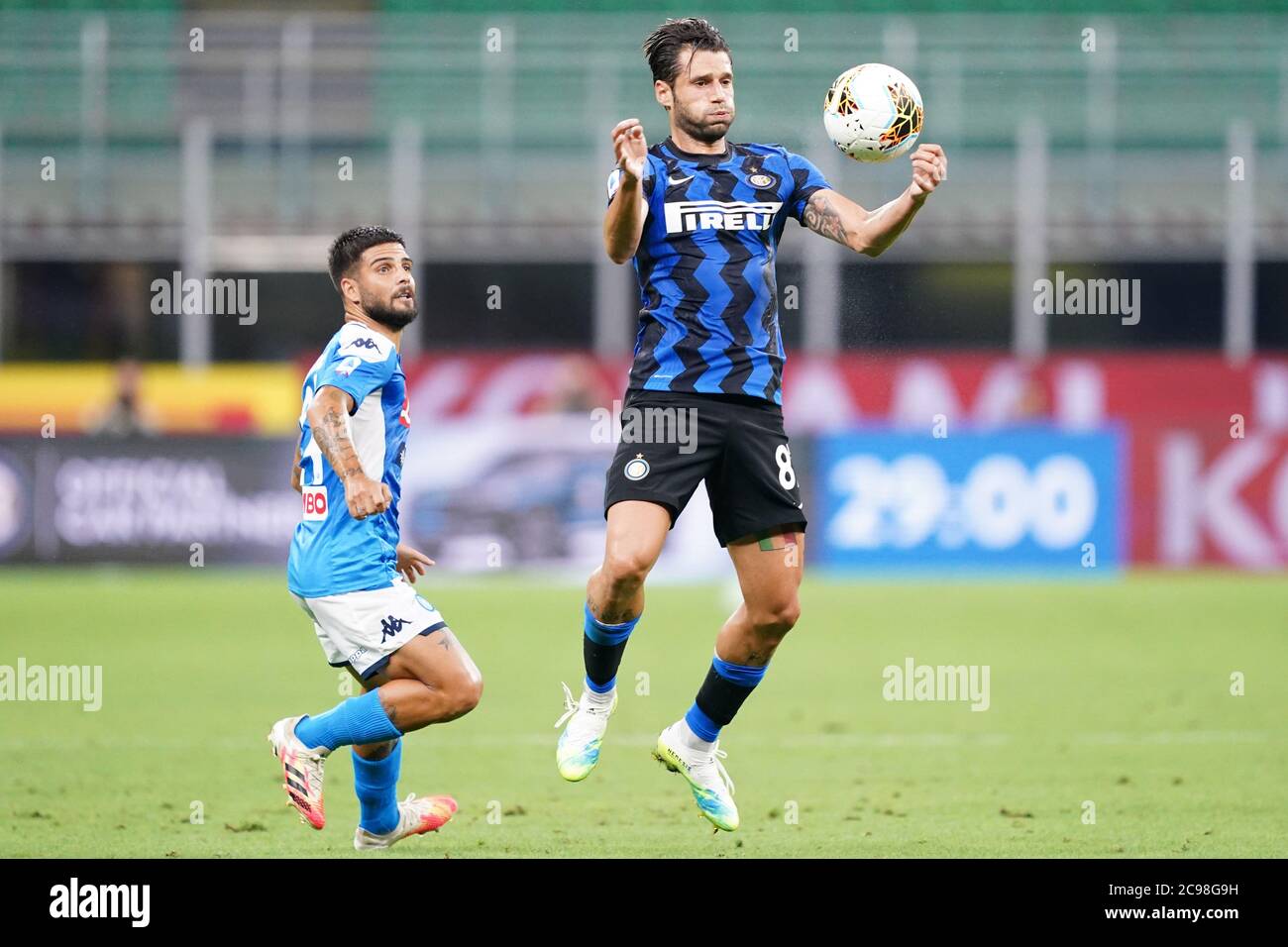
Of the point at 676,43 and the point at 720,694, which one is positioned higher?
the point at 676,43

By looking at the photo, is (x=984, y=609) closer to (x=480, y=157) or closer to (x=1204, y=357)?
(x=1204, y=357)

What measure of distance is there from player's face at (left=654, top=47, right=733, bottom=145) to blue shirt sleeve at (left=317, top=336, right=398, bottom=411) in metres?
1.40

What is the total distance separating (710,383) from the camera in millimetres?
6125

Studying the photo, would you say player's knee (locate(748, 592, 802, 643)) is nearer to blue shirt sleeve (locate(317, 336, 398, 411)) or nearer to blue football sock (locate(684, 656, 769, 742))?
blue football sock (locate(684, 656, 769, 742))

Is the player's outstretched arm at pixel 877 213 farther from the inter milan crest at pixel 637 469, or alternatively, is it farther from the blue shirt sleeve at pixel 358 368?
the blue shirt sleeve at pixel 358 368

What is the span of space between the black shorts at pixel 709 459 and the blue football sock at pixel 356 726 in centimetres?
106

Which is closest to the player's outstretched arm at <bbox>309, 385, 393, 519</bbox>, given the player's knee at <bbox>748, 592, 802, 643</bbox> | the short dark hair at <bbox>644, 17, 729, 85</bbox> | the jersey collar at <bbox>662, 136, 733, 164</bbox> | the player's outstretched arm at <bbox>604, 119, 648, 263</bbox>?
the player's outstretched arm at <bbox>604, 119, 648, 263</bbox>

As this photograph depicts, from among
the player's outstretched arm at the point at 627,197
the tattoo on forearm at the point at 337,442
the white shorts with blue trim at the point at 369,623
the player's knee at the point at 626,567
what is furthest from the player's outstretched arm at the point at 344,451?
the player's outstretched arm at the point at 627,197

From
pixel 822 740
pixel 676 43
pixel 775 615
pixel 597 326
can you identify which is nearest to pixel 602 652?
pixel 775 615

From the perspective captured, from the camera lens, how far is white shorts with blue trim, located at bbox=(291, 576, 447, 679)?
5.59 m

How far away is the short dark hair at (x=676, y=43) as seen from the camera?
6.12m

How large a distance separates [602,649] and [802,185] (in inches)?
71.1

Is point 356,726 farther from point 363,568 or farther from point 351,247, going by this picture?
point 351,247

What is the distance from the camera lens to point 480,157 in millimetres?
21453
